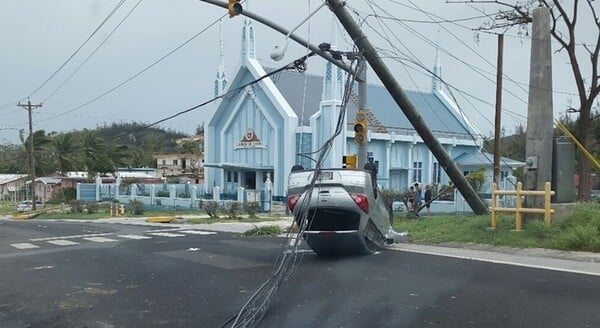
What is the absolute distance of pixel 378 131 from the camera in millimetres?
→ 43531

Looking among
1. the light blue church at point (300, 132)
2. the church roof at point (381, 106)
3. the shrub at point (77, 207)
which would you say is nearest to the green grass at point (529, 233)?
the light blue church at point (300, 132)

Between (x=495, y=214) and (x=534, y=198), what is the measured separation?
1.10 metres

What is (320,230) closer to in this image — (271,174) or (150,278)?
(150,278)

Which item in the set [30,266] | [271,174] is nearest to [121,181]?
A: [271,174]

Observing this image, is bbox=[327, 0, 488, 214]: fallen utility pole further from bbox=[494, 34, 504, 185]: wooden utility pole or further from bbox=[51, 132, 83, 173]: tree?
bbox=[51, 132, 83, 173]: tree

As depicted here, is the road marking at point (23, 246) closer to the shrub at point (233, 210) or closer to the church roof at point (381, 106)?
the shrub at point (233, 210)

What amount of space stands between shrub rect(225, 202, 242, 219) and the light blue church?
5143 millimetres

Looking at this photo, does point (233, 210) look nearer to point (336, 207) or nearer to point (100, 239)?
point (100, 239)

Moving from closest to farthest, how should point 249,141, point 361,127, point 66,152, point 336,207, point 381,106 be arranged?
point 336,207
point 361,127
point 249,141
point 381,106
point 66,152

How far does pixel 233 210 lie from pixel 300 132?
26.2 feet

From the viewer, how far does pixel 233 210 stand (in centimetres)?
3572

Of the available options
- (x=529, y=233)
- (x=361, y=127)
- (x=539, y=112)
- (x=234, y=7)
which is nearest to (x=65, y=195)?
(x=361, y=127)

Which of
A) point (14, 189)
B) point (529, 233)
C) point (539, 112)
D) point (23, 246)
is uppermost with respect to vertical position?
point (539, 112)

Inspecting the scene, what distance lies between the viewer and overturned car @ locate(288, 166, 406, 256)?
41.1ft
